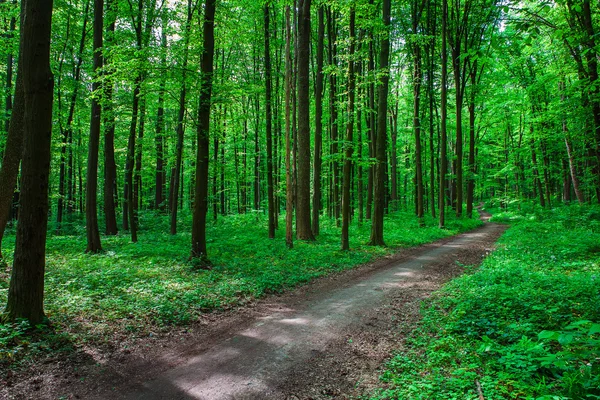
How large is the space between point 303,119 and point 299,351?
11124mm

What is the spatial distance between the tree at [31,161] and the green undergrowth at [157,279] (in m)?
0.56

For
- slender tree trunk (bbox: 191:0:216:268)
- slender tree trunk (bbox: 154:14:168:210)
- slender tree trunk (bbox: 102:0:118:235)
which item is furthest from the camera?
slender tree trunk (bbox: 102:0:118:235)

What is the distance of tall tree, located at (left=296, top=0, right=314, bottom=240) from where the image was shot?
13930 millimetres

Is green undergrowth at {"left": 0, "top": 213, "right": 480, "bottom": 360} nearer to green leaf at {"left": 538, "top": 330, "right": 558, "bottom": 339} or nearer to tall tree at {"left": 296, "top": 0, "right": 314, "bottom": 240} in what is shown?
tall tree at {"left": 296, "top": 0, "right": 314, "bottom": 240}

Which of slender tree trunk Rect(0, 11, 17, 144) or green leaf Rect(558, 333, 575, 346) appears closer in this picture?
green leaf Rect(558, 333, 575, 346)

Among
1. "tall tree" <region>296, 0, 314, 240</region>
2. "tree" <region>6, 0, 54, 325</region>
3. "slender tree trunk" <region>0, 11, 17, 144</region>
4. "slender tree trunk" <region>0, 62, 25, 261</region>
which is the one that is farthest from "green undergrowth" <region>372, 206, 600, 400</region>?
"slender tree trunk" <region>0, 11, 17, 144</region>

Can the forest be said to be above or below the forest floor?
above

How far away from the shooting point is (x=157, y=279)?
8.35 metres

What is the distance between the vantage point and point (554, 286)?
6.02m

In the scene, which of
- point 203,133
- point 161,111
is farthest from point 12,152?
point 161,111

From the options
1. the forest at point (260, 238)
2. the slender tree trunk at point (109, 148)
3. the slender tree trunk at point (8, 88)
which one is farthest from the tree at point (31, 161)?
the slender tree trunk at point (8, 88)

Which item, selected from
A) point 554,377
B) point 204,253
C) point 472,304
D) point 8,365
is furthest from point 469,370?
point 204,253

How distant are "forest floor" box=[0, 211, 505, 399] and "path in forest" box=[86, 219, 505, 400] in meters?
0.01

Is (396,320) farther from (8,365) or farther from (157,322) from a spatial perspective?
(8,365)
